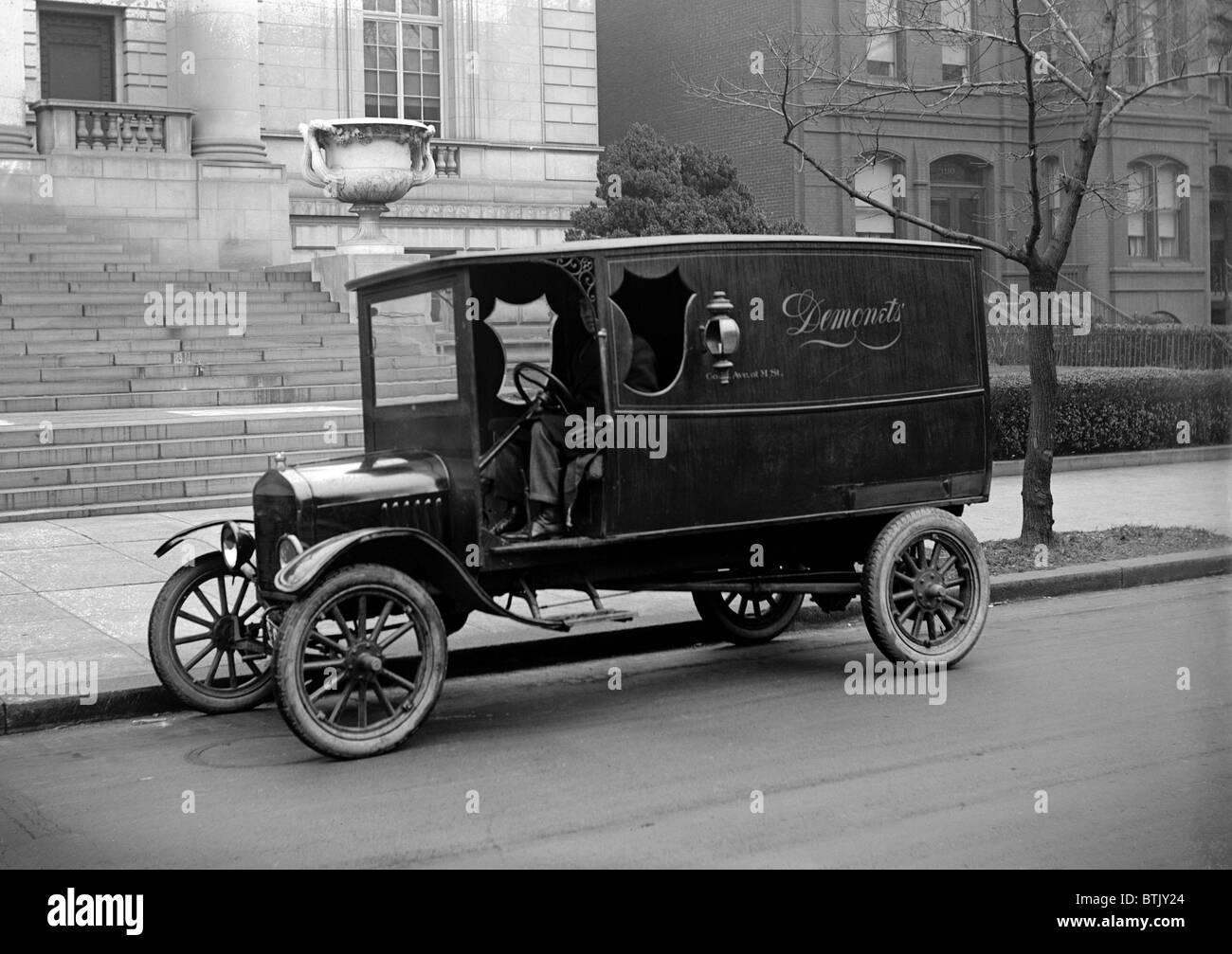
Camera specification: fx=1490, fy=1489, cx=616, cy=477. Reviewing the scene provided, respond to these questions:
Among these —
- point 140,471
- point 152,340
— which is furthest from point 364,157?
point 140,471

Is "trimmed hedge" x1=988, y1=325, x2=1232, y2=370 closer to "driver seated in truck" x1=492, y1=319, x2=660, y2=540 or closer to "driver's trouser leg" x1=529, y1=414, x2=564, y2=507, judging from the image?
"driver seated in truck" x1=492, y1=319, x2=660, y2=540

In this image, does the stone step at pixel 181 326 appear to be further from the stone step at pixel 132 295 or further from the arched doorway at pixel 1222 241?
the arched doorway at pixel 1222 241

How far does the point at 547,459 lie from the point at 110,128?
20.6m

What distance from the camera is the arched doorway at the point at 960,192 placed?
33.8 metres

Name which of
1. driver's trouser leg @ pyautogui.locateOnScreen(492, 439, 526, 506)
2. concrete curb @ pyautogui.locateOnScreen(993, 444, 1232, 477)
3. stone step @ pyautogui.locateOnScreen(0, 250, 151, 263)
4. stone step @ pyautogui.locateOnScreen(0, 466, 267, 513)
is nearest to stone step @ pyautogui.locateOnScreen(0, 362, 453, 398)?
stone step @ pyautogui.locateOnScreen(0, 466, 267, 513)

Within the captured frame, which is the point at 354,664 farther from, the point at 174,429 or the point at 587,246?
the point at 174,429

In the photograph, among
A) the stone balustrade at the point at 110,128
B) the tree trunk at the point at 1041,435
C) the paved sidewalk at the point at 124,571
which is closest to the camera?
the paved sidewalk at the point at 124,571

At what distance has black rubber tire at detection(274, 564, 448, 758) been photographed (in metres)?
6.20

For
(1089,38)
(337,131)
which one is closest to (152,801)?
(1089,38)

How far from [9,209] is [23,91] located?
7.35 feet

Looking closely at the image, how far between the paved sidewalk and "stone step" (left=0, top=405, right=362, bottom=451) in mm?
1467

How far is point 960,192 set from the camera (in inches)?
1350

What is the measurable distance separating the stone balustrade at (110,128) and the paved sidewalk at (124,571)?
13482 millimetres

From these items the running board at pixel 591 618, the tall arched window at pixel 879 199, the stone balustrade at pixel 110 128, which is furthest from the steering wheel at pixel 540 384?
the tall arched window at pixel 879 199
